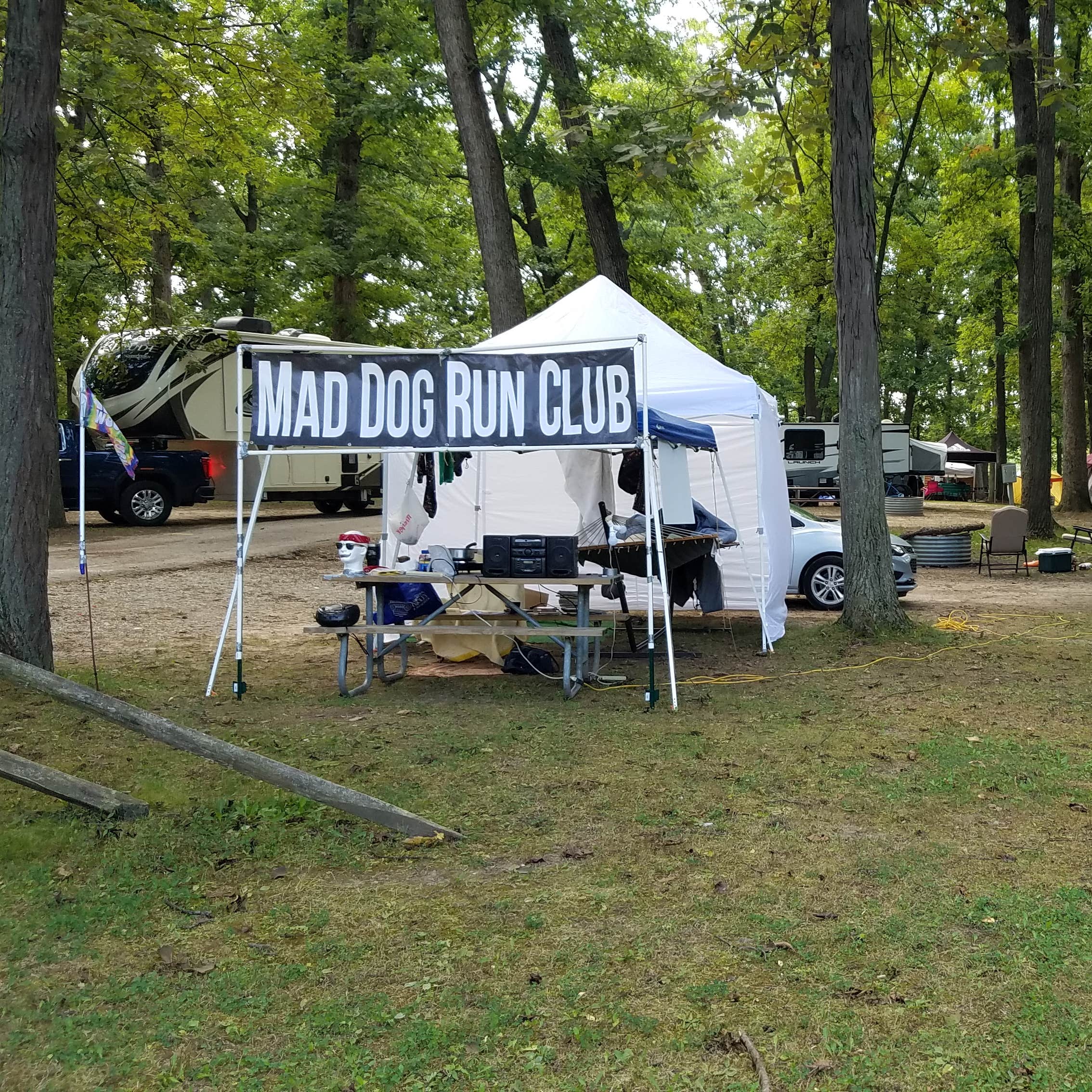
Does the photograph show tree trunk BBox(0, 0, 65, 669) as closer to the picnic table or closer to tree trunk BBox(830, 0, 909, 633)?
the picnic table

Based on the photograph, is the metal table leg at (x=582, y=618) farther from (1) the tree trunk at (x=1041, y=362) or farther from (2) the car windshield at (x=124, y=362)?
(1) the tree trunk at (x=1041, y=362)

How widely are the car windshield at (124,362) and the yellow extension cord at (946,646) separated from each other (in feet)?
38.1

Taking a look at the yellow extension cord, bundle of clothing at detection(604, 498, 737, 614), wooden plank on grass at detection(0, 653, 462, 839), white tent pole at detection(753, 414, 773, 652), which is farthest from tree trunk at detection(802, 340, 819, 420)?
wooden plank on grass at detection(0, 653, 462, 839)

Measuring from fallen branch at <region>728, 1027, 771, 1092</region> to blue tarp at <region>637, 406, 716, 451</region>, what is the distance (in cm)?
500

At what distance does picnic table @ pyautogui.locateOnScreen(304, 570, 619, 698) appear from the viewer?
27.2 ft

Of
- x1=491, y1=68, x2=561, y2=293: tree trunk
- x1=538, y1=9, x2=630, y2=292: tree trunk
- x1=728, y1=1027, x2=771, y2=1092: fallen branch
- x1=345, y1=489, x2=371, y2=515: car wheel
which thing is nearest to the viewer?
x1=728, y1=1027, x2=771, y2=1092: fallen branch

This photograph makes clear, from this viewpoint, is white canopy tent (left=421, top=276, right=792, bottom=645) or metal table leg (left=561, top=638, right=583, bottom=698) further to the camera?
white canopy tent (left=421, top=276, right=792, bottom=645)

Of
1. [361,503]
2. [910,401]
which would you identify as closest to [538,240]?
[361,503]

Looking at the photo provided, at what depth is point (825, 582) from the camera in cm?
1310

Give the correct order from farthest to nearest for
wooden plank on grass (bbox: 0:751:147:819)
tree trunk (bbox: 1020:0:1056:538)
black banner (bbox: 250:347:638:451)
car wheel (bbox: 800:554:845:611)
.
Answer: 1. tree trunk (bbox: 1020:0:1056:538)
2. car wheel (bbox: 800:554:845:611)
3. black banner (bbox: 250:347:638:451)
4. wooden plank on grass (bbox: 0:751:147:819)

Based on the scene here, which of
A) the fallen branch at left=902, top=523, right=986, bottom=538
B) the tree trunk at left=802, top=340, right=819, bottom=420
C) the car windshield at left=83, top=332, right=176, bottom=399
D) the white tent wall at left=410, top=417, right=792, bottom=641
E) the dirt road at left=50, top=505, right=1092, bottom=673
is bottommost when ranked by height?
the dirt road at left=50, top=505, right=1092, bottom=673

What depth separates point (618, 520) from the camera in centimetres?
1030

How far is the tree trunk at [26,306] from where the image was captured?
285 inches

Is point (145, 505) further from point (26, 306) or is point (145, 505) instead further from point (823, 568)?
point (26, 306)
